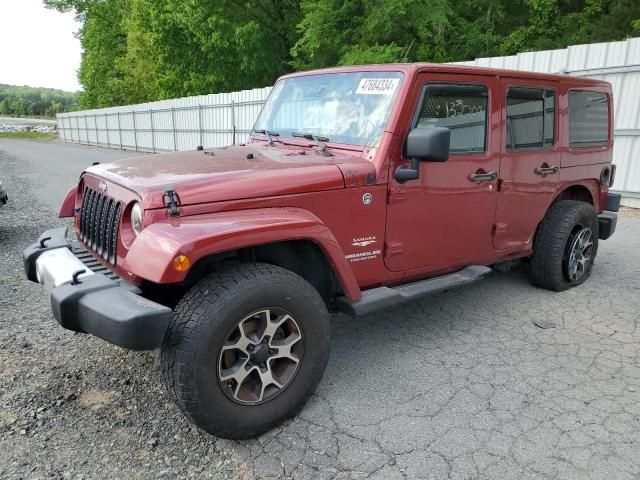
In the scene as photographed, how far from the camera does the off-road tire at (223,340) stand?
7.88 feet

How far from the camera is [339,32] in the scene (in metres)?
18.9

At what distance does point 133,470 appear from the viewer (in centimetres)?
243

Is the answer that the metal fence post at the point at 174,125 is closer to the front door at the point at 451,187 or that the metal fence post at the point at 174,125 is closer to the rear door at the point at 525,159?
the rear door at the point at 525,159

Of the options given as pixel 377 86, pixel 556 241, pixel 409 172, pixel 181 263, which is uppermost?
pixel 377 86

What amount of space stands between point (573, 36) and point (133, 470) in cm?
2148

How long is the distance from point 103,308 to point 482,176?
2773 mm

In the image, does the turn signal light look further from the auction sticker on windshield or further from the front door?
the auction sticker on windshield

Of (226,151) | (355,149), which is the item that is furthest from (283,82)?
(355,149)

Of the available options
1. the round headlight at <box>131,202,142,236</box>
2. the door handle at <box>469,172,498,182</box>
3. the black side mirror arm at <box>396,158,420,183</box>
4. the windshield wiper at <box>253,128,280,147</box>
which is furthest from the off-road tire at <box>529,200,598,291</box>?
the round headlight at <box>131,202,142,236</box>

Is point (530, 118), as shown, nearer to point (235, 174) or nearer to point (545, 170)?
point (545, 170)

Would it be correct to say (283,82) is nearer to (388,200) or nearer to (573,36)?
(388,200)

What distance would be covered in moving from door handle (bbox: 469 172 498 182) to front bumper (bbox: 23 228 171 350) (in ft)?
8.02

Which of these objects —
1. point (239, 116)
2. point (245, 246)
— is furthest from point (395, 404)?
point (239, 116)

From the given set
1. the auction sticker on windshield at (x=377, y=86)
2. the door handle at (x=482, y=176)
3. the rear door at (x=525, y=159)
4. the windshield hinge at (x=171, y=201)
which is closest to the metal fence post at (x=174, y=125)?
the rear door at (x=525, y=159)
